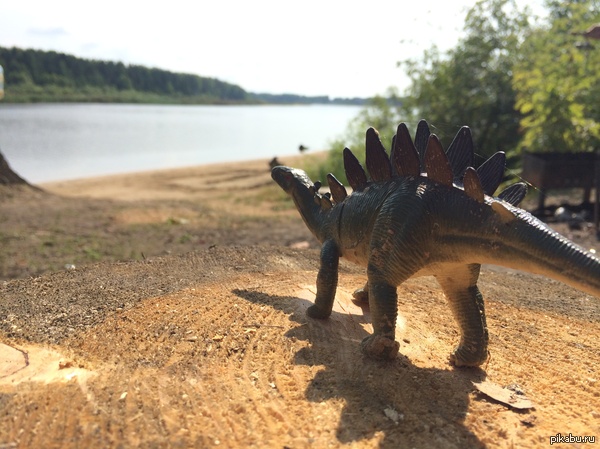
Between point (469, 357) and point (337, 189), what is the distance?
170 cm

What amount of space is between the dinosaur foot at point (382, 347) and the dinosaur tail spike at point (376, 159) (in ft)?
3.81

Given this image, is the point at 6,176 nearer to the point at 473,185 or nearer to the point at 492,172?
the point at 492,172

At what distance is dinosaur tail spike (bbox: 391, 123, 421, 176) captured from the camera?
3.64m

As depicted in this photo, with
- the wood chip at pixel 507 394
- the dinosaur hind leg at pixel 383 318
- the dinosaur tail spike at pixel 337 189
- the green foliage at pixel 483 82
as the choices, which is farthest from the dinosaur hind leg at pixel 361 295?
the green foliage at pixel 483 82

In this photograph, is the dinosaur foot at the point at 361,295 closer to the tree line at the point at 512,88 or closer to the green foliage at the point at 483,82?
the tree line at the point at 512,88

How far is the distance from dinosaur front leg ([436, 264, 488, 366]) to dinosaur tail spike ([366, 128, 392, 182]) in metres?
0.87

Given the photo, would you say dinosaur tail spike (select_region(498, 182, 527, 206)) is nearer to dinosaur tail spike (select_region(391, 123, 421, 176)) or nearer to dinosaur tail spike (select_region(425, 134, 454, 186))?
dinosaur tail spike (select_region(425, 134, 454, 186))

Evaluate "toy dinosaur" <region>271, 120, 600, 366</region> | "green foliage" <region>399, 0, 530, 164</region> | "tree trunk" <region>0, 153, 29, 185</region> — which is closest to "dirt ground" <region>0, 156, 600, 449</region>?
"toy dinosaur" <region>271, 120, 600, 366</region>

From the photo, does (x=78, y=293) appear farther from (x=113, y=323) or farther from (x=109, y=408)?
(x=109, y=408)

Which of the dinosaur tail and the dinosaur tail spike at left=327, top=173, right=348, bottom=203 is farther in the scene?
the dinosaur tail spike at left=327, top=173, right=348, bottom=203

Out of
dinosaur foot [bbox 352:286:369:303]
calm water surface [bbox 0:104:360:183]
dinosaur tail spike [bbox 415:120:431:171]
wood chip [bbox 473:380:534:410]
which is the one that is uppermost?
dinosaur tail spike [bbox 415:120:431:171]

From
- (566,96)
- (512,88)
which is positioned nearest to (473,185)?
(566,96)

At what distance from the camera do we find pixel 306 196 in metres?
5.01

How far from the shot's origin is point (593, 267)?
2.54 meters
